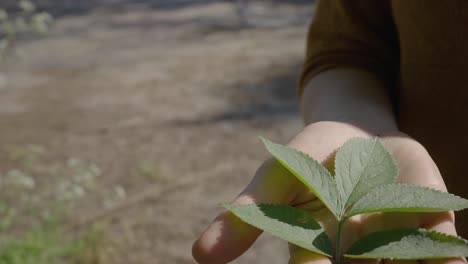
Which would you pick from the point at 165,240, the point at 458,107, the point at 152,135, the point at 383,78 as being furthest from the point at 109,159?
the point at 458,107

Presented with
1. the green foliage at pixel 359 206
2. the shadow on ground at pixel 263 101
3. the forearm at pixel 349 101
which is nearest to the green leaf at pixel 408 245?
the green foliage at pixel 359 206

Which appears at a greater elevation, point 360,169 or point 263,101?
point 360,169

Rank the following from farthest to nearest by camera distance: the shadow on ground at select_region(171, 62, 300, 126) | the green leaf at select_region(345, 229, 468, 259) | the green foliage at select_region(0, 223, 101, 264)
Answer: the shadow on ground at select_region(171, 62, 300, 126)
the green foliage at select_region(0, 223, 101, 264)
the green leaf at select_region(345, 229, 468, 259)

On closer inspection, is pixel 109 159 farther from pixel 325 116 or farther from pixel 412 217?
pixel 412 217

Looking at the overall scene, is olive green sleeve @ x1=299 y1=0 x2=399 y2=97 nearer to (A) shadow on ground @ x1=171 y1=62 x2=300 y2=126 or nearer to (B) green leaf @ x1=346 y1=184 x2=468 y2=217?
(B) green leaf @ x1=346 y1=184 x2=468 y2=217

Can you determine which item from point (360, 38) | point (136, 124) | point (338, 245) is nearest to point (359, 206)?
point (338, 245)

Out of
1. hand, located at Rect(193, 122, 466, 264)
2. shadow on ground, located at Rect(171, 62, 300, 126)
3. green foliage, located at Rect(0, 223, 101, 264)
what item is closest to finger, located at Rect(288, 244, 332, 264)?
hand, located at Rect(193, 122, 466, 264)

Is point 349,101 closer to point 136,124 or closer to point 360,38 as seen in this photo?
point 360,38
